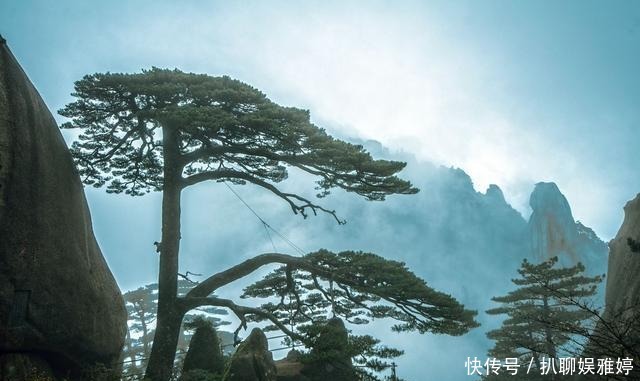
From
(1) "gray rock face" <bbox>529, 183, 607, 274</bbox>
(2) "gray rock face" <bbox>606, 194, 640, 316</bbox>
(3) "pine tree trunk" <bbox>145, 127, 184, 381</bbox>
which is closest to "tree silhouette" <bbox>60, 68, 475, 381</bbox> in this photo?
(3) "pine tree trunk" <bbox>145, 127, 184, 381</bbox>

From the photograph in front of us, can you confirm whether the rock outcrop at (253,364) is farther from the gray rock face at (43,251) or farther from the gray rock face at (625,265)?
the gray rock face at (625,265)

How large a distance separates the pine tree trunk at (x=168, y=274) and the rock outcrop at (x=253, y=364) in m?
1.92

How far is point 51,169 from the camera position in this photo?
36.4ft

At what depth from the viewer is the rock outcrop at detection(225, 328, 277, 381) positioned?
1202 centimetres

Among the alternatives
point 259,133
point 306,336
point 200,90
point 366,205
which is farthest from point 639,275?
point 366,205

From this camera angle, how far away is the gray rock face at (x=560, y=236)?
7056cm

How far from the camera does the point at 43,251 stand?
32.4ft

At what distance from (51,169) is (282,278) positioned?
7.58 meters

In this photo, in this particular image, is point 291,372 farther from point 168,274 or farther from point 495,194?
point 495,194

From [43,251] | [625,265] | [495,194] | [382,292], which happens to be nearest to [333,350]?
[382,292]

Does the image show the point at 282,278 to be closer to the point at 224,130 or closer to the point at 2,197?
the point at 224,130

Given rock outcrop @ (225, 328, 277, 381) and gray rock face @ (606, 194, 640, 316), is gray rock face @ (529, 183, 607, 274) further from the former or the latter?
rock outcrop @ (225, 328, 277, 381)

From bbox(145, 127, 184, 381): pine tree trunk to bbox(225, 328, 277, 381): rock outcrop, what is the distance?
1.92 meters

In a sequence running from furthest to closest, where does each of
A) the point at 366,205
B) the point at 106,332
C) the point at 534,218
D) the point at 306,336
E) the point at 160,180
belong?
the point at 366,205, the point at 534,218, the point at 160,180, the point at 106,332, the point at 306,336
